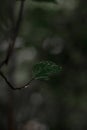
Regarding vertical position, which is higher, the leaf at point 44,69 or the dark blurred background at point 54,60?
the leaf at point 44,69

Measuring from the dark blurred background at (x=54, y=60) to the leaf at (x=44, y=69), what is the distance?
1916mm

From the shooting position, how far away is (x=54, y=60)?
3672mm

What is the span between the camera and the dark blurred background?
385 centimetres

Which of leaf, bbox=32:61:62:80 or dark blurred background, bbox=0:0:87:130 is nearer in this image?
leaf, bbox=32:61:62:80

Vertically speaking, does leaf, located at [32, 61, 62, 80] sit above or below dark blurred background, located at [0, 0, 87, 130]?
above

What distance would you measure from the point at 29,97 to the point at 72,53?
28.7 inches

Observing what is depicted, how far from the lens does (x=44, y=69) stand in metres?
1.59

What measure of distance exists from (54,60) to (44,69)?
6.82ft

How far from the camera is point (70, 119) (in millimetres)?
4707

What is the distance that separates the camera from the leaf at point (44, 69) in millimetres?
1572

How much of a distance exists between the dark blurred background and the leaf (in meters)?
1.92

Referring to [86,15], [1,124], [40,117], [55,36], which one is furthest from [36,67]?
[40,117]

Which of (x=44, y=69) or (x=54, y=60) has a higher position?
(x=44, y=69)

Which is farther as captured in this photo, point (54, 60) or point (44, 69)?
point (54, 60)
